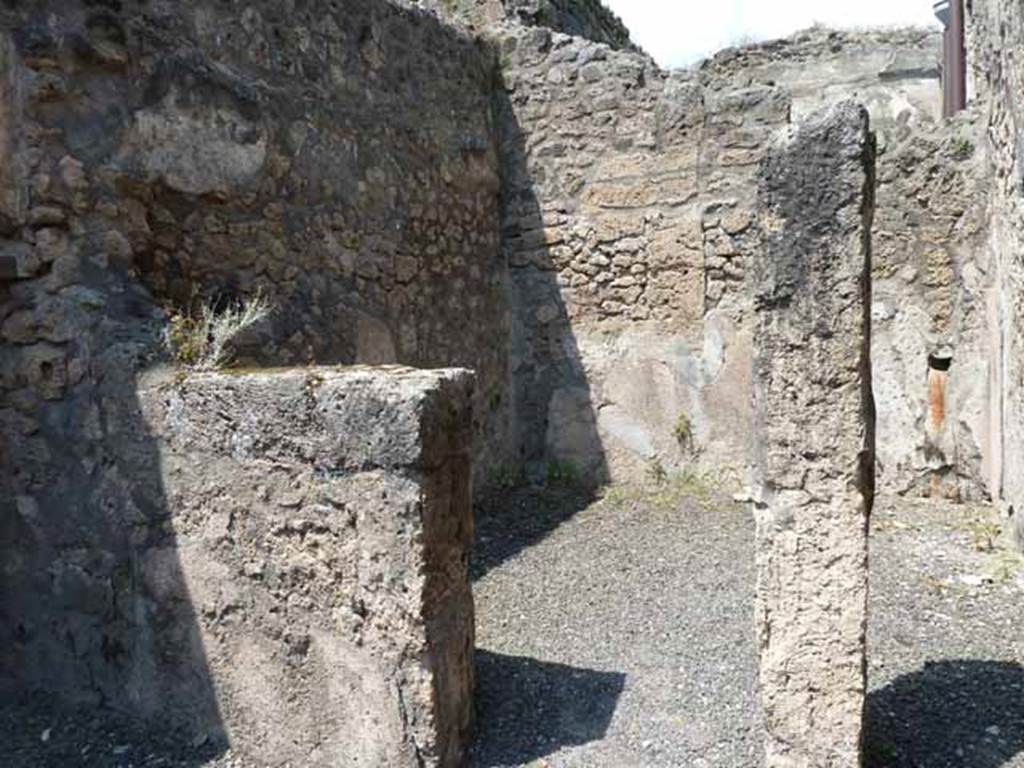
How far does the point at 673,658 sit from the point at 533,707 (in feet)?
2.16

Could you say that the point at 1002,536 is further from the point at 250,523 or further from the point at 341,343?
the point at 250,523

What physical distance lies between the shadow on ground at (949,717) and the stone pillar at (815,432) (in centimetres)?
35

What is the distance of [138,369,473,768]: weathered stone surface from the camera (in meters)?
2.77

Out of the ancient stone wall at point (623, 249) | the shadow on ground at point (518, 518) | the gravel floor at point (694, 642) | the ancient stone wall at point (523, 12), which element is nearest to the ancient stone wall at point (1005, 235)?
the gravel floor at point (694, 642)

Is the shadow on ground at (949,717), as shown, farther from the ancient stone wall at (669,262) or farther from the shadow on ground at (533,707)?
the ancient stone wall at (669,262)

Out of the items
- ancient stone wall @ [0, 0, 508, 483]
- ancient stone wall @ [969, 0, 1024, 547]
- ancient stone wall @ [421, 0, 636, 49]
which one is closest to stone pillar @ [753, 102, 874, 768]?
ancient stone wall @ [0, 0, 508, 483]

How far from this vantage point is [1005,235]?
202 inches

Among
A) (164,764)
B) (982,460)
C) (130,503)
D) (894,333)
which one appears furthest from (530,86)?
(164,764)

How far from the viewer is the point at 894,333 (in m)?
6.02

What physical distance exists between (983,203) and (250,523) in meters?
4.76

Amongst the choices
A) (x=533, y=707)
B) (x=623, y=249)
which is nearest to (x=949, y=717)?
(x=533, y=707)

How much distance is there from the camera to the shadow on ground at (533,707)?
3.03 m

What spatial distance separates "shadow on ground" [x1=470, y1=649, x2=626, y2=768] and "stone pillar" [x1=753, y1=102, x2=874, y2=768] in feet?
2.17

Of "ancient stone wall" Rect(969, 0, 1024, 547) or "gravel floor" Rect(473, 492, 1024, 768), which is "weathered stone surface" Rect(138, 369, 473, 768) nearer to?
"gravel floor" Rect(473, 492, 1024, 768)
